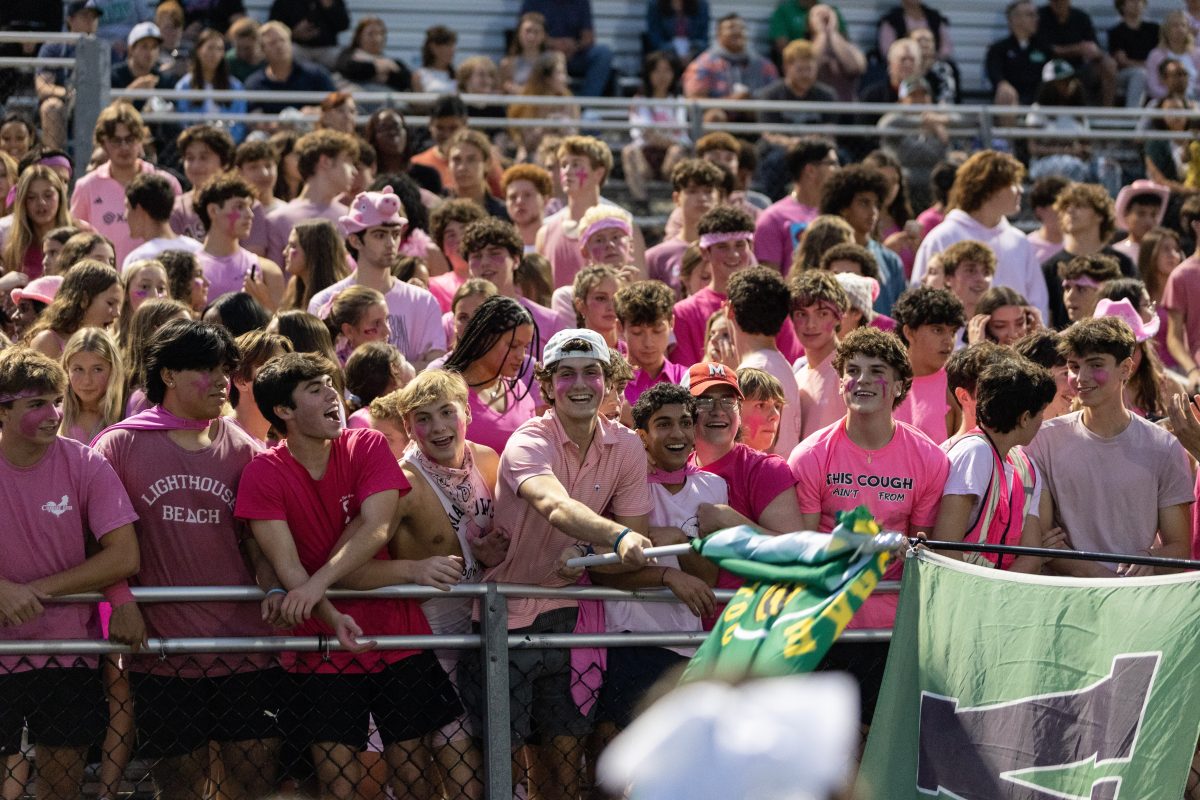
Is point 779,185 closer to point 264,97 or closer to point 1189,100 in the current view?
point 264,97

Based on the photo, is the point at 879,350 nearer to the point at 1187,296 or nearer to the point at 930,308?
the point at 930,308

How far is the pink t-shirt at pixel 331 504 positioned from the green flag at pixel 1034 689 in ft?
5.45

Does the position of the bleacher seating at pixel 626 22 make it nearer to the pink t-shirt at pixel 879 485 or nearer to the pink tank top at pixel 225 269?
the pink tank top at pixel 225 269

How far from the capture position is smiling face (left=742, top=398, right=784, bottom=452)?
698 cm

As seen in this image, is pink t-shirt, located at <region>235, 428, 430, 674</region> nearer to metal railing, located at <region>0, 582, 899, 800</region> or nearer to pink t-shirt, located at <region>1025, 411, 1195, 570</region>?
metal railing, located at <region>0, 582, 899, 800</region>

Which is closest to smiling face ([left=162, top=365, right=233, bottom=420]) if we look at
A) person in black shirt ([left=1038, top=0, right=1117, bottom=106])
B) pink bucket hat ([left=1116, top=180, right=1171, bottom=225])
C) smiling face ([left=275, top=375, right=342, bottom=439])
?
smiling face ([left=275, top=375, right=342, bottom=439])

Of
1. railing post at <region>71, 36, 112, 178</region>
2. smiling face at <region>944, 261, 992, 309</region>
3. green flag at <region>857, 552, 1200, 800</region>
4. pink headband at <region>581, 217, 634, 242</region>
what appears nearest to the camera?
green flag at <region>857, 552, 1200, 800</region>

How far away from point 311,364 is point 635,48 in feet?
36.4

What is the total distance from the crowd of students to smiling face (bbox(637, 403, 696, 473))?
0.05 ft

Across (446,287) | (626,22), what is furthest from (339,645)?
(626,22)

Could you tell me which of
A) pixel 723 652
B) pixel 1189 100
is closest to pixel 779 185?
pixel 1189 100

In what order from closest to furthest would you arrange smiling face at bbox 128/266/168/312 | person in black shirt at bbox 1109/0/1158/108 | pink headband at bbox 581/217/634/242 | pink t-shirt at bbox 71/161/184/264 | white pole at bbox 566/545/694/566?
1. white pole at bbox 566/545/694/566
2. smiling face at bbox 128/266/168/312
3. pink headband at bbox 581/217/634/242
4. pink t-shirt at bbox 71/161/184/264
5. person in black shirt at bbox 1109/0/1158/108

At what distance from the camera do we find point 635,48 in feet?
54.6

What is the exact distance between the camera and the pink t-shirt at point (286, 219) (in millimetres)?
9812
